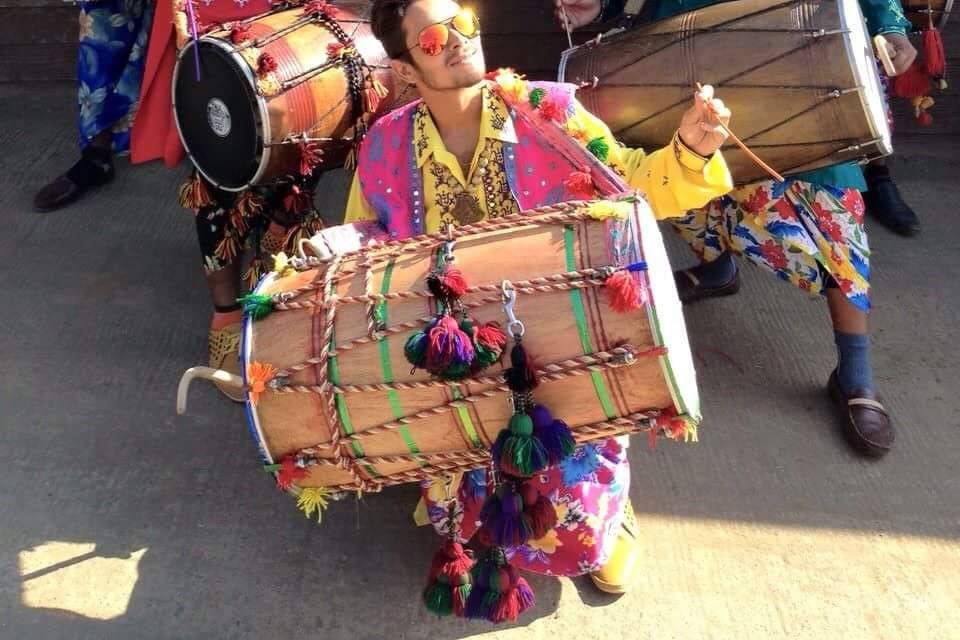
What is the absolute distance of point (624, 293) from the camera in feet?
4.75

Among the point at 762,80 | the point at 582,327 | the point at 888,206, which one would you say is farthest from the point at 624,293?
the point at 888,206

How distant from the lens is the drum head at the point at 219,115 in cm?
230

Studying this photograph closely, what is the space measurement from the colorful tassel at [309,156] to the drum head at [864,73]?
1.33m

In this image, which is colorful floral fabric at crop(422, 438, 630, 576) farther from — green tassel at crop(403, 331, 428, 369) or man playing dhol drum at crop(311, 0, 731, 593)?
green tassel at crop(403, 331, 428, 369)

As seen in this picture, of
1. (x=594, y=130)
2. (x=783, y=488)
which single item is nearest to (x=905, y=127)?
(x=783, y=488)

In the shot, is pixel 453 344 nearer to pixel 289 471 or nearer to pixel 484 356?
pixel 484 356

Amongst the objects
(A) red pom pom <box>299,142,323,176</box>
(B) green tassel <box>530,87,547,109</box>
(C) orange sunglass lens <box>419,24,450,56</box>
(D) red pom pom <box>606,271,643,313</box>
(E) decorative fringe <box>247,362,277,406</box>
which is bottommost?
(E) decorative fringe <box>247,362,277,406</box>

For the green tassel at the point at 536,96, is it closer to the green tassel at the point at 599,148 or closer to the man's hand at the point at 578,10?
the green tassel at the point at 599,148

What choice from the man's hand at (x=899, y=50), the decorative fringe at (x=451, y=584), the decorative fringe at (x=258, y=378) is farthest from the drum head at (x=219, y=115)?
the man's hand at (x=899, y=50)

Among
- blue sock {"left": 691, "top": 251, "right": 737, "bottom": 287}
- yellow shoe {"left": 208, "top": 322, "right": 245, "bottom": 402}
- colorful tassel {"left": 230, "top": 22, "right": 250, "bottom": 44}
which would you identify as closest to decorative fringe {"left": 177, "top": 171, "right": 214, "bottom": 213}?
yellow shoe {"left": 208, "top": 322, "right": 245, "bottom": 402}

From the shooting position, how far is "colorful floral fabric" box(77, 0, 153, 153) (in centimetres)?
312

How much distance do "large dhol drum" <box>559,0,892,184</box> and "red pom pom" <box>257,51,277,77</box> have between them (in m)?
0.81

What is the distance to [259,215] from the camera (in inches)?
107

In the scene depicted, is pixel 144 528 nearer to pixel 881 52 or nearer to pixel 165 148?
pixel 165 148
